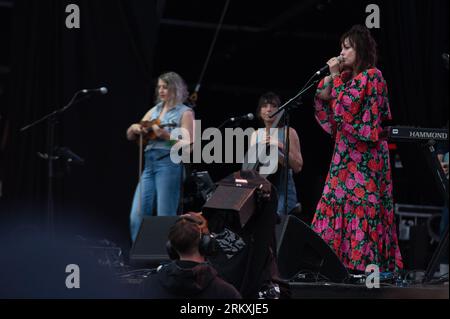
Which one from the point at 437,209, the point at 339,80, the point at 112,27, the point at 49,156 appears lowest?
the point at 437,209

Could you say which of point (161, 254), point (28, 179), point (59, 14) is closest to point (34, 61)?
point (59, 14)

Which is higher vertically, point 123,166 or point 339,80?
point 339,80

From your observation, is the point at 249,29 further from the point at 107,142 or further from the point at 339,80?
the point at 339,80

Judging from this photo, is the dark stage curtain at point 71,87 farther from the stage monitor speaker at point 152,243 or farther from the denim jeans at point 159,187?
the stage monitor speaker at point 152,243

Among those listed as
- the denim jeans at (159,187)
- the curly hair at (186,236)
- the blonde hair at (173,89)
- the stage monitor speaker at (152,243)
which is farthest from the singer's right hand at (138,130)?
the curly hair at (186,236)

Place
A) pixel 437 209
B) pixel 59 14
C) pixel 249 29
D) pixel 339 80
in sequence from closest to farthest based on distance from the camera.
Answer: pixel 339 80 → pixel 59 14 → pixel 437 209 → pixel 249 29

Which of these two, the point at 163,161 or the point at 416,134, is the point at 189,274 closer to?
the point at 416,134

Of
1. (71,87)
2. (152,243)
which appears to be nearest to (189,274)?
(152,243)

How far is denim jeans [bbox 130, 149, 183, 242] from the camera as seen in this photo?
6.75 metres

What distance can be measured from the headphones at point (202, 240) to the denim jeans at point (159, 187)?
305 cm

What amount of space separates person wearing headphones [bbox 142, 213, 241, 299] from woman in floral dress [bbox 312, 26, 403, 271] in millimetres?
1586

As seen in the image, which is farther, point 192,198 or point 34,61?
point 34,61
